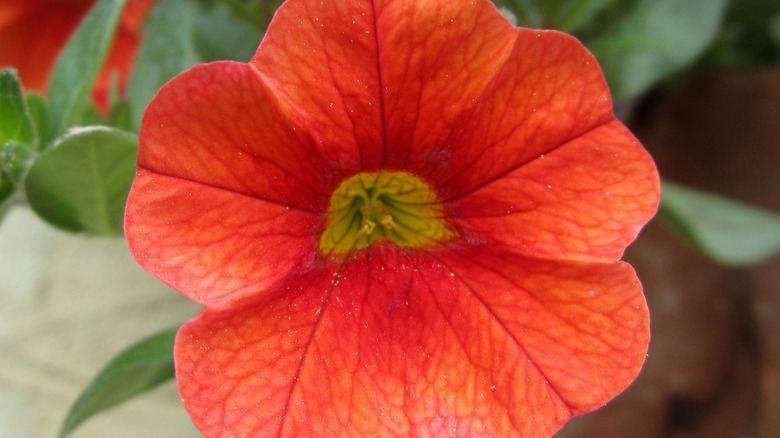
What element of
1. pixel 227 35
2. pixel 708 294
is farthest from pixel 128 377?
pixel 708 294

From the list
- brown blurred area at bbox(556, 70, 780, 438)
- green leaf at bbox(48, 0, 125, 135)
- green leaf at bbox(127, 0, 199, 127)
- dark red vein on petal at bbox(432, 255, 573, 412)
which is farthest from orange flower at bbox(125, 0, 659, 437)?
brown blurred area at bbox(556, 70, 780, 438)

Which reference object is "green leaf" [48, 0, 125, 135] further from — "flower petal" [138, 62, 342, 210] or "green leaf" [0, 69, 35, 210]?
"flower petal" [138, 62, 342, 210]

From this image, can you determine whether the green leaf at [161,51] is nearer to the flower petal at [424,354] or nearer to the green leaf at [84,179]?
the green leaf at [84,179]

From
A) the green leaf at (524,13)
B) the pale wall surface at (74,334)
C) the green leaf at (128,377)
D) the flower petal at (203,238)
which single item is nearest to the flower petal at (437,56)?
the flower petal at (203,238)

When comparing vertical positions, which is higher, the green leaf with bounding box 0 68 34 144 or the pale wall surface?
the green leaf with bounding box 0 68 34 144

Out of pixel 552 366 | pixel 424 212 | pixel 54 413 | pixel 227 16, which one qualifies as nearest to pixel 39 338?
pixel 54 413

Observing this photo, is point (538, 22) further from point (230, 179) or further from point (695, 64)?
point (230, 179)
